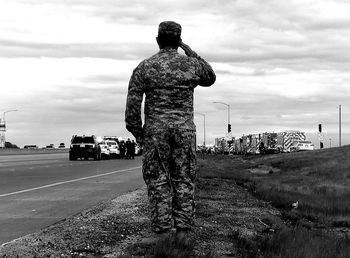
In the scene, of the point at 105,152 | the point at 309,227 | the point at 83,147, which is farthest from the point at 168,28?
the point at 105,152

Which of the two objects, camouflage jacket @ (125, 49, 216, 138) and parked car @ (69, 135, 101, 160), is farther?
parked car @ (69, 135, 101, 160)

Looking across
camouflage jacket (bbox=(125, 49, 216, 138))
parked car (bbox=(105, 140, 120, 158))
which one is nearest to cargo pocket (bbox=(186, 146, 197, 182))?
camouflage jacket (bbox=(125, 49, 216, 138))

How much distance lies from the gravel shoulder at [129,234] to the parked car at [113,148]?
4881 centimetres

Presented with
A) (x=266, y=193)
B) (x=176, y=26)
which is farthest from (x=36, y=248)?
(x=266, y=193)

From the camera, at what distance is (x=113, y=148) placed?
60.9m

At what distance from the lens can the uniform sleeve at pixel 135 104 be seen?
7.16 metres

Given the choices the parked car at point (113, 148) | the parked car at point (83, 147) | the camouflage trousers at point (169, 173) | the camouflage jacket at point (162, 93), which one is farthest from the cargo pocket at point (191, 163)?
the parked car at point (113, 148)

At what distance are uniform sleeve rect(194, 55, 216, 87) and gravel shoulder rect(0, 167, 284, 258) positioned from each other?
5.85ft

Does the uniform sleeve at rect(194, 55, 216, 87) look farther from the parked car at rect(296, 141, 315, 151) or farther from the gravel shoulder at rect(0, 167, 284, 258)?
the parked car at rect(296, 141, 315, 151)

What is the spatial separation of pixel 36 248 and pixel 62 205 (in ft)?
22.8

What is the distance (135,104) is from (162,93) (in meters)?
0.33

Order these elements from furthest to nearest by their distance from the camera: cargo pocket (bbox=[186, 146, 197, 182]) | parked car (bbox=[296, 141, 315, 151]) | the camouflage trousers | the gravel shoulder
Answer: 1. parked car (bbox=[296, 141, 315, 151])
2. cargo pocket (bbox=[186, 146, 197, 182])
3. the camouflage trousers
4. the gravel shoulder

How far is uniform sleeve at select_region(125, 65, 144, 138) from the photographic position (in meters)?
7.16

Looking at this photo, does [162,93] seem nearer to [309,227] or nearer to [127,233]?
[127,233]
